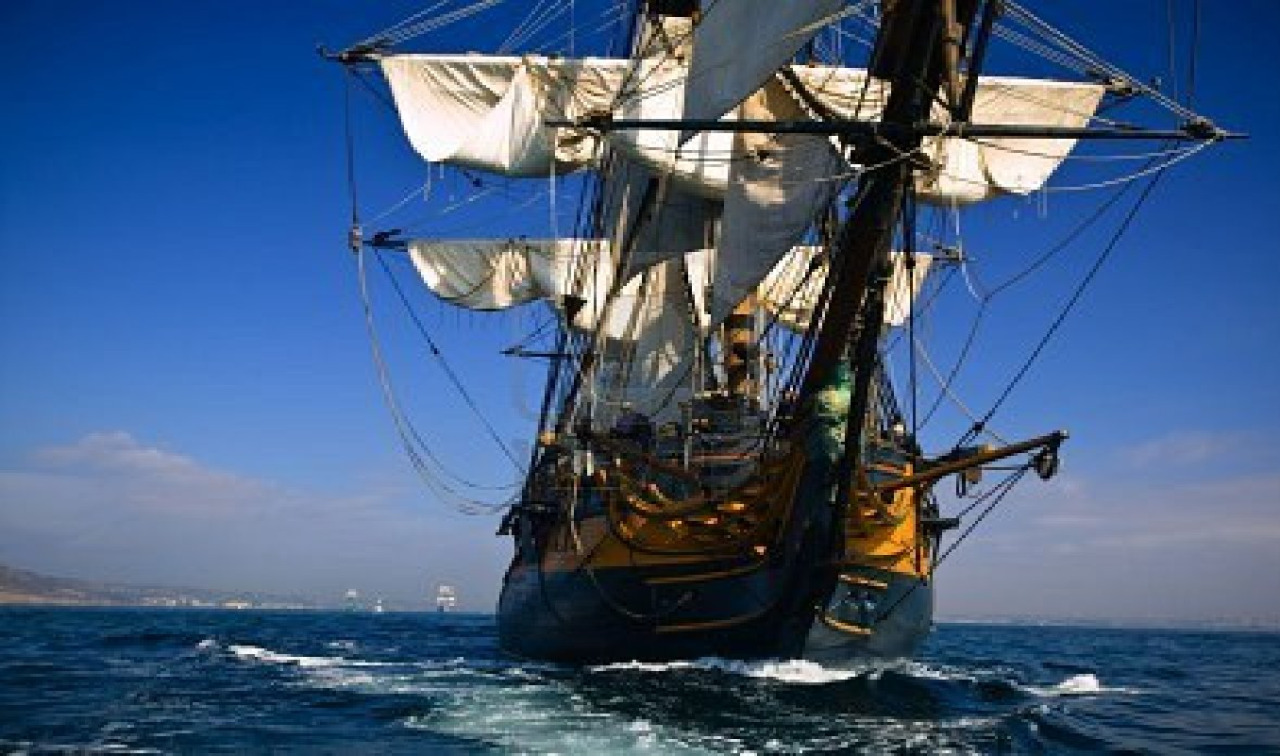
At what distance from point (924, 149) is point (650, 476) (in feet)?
22.3

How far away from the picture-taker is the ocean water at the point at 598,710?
1106cm

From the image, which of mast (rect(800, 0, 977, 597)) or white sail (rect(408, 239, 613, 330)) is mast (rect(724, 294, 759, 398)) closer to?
mast (rect(800, 0, 977, 597))

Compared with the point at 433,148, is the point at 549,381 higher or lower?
lower

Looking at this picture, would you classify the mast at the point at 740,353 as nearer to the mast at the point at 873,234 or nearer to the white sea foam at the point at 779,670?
the mast at the point at 873,234

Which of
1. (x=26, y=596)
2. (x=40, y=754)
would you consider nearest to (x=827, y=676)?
(x=40, y=754)

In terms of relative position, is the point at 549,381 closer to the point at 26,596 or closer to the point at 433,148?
the point at 433,148

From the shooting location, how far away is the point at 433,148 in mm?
24172

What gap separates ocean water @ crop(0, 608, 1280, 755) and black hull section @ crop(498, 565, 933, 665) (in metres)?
0.33

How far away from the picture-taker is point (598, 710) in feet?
43.0

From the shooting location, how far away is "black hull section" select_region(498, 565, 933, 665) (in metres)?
15.8

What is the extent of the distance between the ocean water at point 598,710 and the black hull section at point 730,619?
1.08ft

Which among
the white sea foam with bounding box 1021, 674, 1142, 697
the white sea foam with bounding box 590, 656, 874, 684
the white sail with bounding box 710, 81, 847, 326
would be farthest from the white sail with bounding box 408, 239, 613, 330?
the white sea foam with bounding box 590, 656, 874, 684

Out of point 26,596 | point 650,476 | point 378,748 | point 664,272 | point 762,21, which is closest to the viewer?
point 378,748

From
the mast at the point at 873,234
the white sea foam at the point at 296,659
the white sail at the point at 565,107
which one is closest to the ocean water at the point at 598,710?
the white sea foam at the point at 296,659
